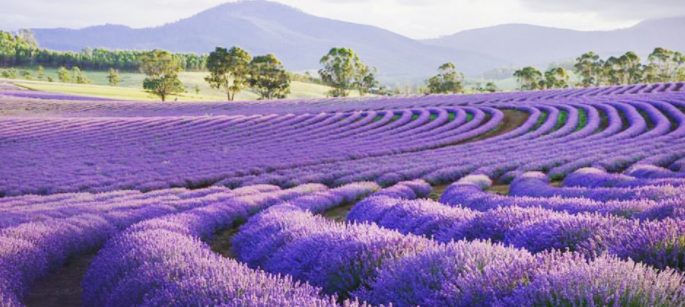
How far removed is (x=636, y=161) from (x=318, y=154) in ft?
40.4

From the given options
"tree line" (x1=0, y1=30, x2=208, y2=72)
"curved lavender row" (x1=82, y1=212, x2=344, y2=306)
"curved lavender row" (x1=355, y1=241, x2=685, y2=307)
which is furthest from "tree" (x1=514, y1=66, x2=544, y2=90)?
"curved lavender row" (x1=355, y1=241, x2=685, y2=307)

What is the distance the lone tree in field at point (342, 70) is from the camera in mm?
93188

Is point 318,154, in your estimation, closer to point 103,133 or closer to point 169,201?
point 169,201

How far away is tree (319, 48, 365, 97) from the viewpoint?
305 ft

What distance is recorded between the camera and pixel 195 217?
27.7 feet

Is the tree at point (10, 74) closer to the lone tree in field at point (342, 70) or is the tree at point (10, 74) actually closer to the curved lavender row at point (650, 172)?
the lone tree in field at point (342, 70)

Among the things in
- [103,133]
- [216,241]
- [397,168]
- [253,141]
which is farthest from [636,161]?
[103,133]

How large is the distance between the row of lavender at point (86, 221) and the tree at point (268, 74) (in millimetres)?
74245

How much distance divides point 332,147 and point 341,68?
7077 centimetres

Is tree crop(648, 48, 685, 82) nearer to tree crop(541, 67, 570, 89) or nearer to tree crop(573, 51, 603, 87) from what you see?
tree crop(573, 51, 603, 87)

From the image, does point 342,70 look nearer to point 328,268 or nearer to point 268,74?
point 268,74

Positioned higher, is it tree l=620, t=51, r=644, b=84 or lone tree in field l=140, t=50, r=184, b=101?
tree l=620, t=51, r=644, b=84

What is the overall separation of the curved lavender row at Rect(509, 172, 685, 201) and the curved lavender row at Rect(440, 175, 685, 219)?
40cm

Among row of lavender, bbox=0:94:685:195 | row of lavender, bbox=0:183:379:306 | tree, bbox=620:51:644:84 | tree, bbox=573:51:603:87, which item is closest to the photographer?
row of lavender, bbox=0:183:379:306
